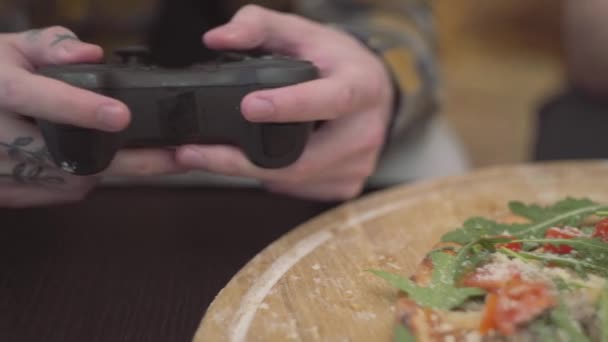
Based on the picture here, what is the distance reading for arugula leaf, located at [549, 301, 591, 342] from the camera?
0.52m

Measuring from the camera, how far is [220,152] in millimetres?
670

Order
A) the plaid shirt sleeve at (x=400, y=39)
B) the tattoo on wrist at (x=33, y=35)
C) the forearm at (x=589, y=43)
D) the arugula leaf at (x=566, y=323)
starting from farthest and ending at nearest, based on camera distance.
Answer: the forearm at (x=589, y=43)
the plaid shirt sleeve at (x=400, y=39)
the tattoo on wrist at (x=33, y=35)
the arugula leaf at (x=566, y=323)

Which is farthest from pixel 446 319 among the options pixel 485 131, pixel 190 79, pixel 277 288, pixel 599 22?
pixel 485 131

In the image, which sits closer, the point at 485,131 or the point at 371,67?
the point at 371,67

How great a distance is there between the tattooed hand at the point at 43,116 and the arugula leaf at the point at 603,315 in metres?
0.39

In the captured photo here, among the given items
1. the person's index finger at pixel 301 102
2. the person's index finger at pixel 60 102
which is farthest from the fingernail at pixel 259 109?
the person's index finger at pixel 60 102

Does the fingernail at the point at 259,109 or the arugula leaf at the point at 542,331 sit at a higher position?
the fingernail at the point at 259,109

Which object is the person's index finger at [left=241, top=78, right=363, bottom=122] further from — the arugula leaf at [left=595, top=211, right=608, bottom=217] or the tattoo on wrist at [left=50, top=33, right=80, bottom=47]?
the arugula leaf at [left=595, top=211, right=608, bottom=217]

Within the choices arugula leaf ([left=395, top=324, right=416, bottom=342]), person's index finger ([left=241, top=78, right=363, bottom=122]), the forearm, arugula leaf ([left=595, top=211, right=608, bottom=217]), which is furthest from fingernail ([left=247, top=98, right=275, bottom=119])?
the forearm

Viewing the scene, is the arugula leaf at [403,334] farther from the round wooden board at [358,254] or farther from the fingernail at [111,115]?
the fingernail at [111,115]

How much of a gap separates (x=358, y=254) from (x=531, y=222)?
18 cm

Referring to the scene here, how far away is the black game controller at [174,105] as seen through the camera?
23.2 inches

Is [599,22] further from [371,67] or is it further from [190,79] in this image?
[190,79]

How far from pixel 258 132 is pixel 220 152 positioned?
5 centimetres
